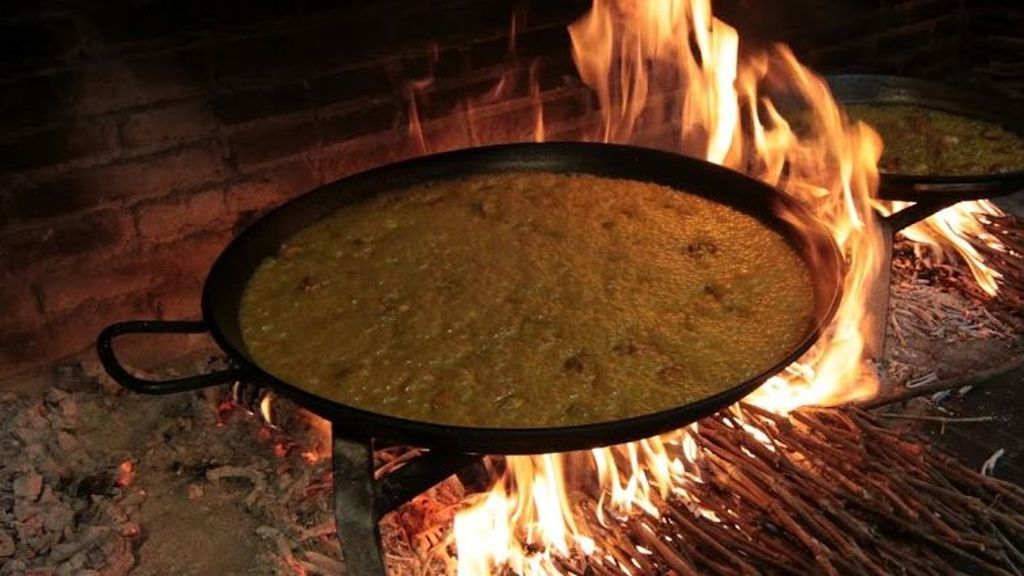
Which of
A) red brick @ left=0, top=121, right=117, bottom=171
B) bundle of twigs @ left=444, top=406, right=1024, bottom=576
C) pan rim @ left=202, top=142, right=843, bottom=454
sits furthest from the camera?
red brick @ left=0, top=121, right=117, bottom=171

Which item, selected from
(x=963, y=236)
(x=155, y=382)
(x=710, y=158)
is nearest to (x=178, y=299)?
(x=155, y=382)

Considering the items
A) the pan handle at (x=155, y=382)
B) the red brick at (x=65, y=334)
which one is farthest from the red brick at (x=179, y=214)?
the pan handle at (x=155, y=382)

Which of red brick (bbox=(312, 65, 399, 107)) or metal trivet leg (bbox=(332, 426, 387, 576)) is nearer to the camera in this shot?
metal trivet leg (bbox=(332, 426, 387, 576))

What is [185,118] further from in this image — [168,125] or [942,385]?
[942,385]

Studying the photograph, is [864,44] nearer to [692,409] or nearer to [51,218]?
[692,409]

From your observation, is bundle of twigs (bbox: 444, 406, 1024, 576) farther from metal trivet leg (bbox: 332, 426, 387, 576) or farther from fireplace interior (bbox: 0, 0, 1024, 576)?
metal trivet leg (bbox: 332, 426, 387, 576)

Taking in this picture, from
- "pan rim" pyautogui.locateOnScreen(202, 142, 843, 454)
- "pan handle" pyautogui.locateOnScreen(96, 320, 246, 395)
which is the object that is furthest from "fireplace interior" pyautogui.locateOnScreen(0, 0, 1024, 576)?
"pan handle" pyautogui.locateOnScreen(96, 320, 246, 395)

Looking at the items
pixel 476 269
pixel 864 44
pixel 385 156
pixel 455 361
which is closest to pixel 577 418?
pixel 455 361

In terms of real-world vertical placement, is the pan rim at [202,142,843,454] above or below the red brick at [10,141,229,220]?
below

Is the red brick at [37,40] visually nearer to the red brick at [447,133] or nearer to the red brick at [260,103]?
the red brick at [260,103]
